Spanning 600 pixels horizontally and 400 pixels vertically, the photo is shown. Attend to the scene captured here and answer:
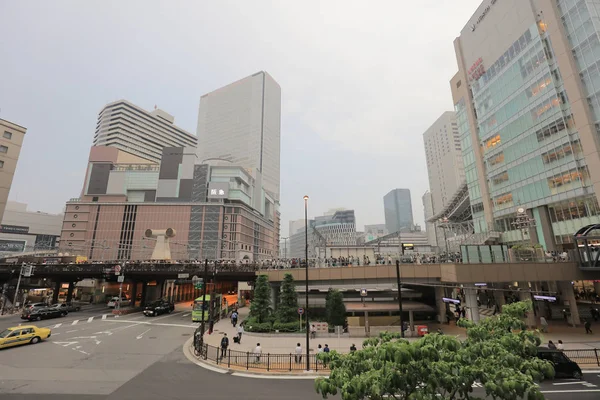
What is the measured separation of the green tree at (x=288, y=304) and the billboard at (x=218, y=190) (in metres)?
79.0

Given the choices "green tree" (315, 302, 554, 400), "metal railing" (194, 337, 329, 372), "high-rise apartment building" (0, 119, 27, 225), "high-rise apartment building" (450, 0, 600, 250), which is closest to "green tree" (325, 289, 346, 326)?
"metal railing" (194, 337, 329, 372)

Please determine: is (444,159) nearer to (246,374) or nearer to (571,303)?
(571,303)

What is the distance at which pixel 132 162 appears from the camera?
121 m

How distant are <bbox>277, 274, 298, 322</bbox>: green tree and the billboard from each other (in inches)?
3108

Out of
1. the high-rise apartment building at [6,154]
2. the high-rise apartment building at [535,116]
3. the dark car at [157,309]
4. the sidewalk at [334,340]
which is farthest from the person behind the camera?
the high-rise apartment building at [6,154]

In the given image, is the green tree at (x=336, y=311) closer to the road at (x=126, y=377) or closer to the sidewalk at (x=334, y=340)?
the sidewalk at (x=334, y=340)

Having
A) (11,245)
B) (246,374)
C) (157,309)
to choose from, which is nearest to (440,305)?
(246,374)

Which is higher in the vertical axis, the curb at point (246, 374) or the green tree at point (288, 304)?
the green tree at point (288, 304)

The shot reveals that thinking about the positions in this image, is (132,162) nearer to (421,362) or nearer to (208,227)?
(208,227)

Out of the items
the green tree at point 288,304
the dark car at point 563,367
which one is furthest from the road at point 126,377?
the green tree at point 288,304

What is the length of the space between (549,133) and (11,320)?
233ft

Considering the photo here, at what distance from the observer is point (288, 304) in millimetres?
32125

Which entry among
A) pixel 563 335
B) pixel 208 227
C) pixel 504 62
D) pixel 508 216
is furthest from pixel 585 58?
pixel 208 227

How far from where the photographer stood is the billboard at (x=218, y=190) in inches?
4183
